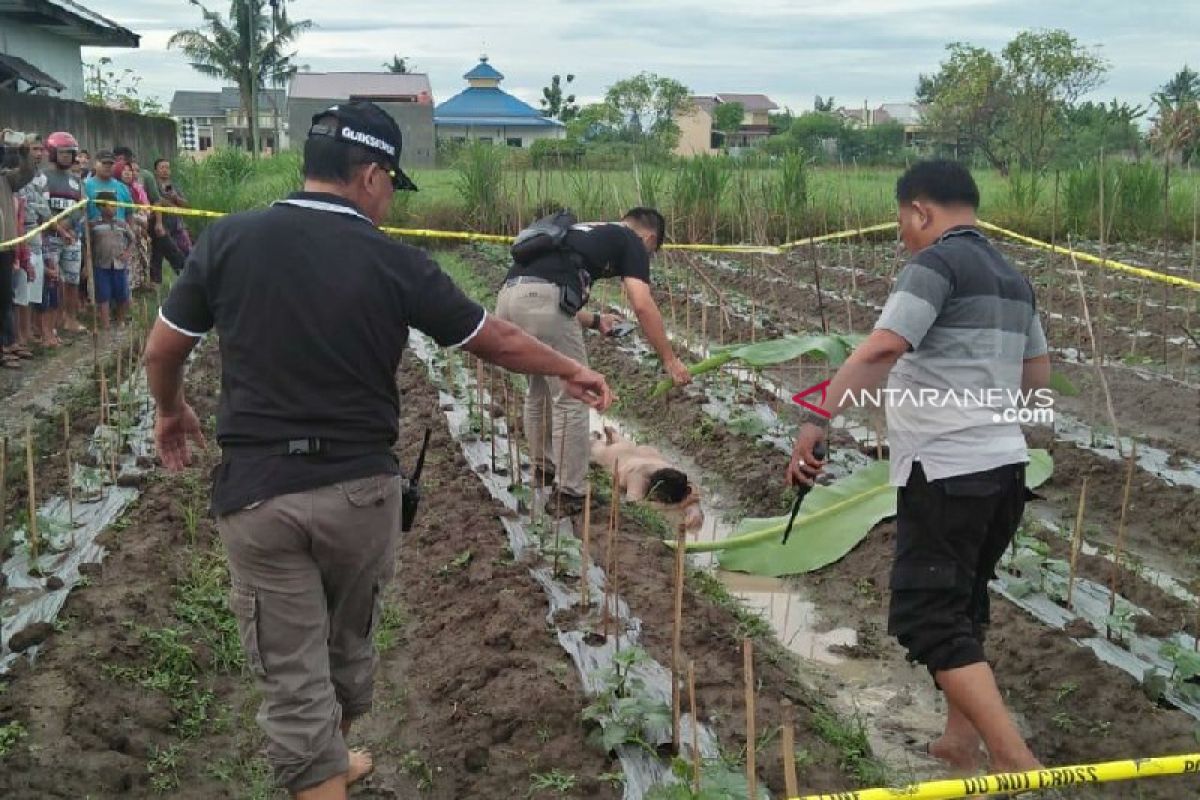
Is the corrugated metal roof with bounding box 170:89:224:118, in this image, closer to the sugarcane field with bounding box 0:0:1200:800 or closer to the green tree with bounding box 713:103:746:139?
the green tree with bounding box 713:103:746:139

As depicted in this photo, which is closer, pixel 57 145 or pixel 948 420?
pixel 948 420

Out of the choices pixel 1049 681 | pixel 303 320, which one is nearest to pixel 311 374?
pixel 303 320

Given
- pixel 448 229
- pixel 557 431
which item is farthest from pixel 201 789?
pixel 448 229

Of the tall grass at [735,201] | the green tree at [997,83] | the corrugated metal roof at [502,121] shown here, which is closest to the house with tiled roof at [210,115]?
the corrugated metal roof at [502,121]

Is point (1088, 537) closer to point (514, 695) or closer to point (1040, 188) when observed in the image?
point (514, 695)

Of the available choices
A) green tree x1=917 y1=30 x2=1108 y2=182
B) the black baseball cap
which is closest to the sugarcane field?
the black baseball cap

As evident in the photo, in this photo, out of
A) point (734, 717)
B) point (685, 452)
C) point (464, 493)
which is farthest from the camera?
point (685, 452)

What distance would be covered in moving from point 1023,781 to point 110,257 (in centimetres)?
Result: 917

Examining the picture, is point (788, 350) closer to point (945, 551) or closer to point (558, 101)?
point (945, 551)

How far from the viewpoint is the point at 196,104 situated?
2995 inches

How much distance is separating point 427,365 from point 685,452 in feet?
8.49

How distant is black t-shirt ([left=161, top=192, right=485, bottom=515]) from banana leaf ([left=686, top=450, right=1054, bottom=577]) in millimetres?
2534

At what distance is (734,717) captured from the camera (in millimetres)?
3406

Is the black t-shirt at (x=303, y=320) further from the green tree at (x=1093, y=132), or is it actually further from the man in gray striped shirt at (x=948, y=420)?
A: the green tree at (x=1093, y=132)
